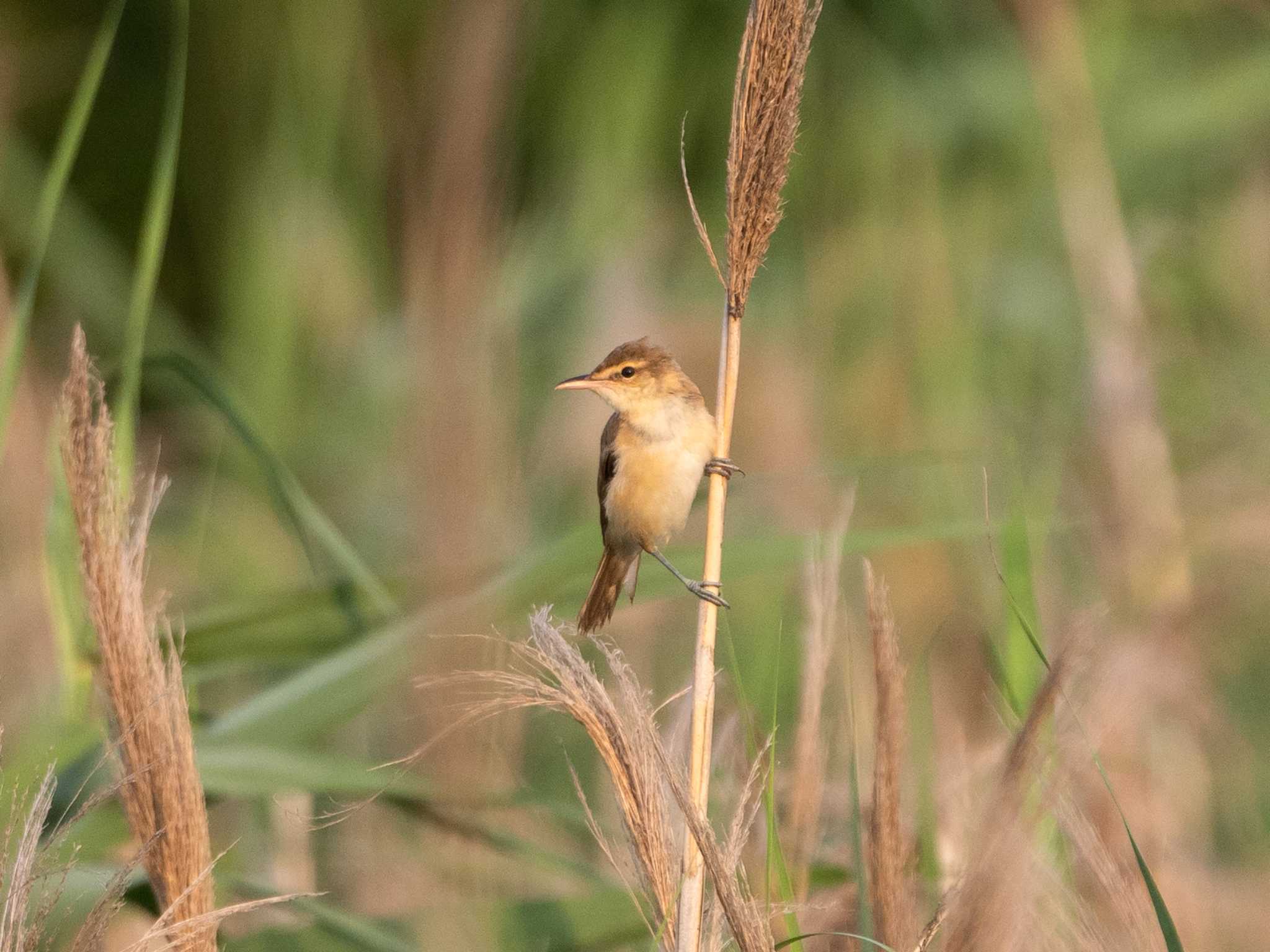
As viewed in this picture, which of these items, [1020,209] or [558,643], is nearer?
[558,643]

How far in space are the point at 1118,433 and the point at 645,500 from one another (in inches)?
60.9

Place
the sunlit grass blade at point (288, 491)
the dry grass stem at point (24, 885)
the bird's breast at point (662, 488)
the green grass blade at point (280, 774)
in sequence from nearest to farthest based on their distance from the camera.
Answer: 1. the dry grass stem at point (24, 885)
2. the green grass blade at point (280, 774)
3. the sunlit grass blade at point (288, 491)
4. the bird's breast at point (662, 488)

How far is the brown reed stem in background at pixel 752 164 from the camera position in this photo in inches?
57.2

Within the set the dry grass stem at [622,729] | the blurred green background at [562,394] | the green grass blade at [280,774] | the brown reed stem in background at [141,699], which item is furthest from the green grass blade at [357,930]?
the dry grass stem at [622,729]

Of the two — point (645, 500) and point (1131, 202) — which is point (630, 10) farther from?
point (645, 500)

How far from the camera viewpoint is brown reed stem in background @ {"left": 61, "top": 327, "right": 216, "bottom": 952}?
1.42 m

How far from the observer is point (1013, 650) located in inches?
69.7

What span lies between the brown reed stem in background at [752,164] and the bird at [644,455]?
90cm

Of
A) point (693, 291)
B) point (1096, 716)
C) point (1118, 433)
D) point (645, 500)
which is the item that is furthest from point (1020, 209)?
point (1096, 716)

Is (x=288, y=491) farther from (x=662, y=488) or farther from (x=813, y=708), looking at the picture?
(x=813, y=708)

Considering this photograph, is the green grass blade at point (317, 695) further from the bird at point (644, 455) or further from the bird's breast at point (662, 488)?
the bird's breast at point (662, 488)

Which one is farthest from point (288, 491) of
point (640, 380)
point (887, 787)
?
point (887, 787)

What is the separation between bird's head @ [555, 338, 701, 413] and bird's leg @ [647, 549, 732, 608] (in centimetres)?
38

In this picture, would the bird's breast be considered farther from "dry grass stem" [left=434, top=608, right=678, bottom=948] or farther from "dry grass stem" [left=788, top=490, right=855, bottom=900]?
"dry grass stem" [left=434, top=608, right=678, bottom=948]
